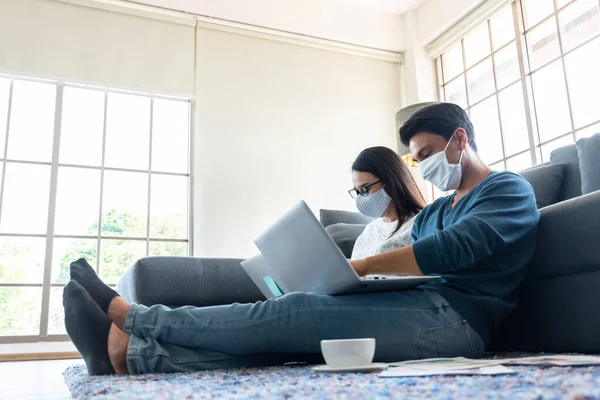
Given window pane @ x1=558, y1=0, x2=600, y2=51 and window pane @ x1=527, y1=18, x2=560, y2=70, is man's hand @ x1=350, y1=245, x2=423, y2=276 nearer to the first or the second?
window pane @ x1=558, y1=0, x2=600, y2=51

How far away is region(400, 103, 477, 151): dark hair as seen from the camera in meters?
1.53

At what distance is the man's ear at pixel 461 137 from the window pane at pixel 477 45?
2828 mm

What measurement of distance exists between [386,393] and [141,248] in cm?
332

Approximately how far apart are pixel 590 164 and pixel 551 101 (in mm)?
1995

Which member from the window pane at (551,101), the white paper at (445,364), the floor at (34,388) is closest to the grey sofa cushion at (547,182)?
the white paper at (445,364)

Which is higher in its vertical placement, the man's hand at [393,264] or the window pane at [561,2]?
the window pane at [561,2]

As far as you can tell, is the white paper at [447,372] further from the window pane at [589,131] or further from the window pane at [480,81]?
the window pane at [480,81]

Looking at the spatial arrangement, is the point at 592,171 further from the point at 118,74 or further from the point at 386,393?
the point at 118,74

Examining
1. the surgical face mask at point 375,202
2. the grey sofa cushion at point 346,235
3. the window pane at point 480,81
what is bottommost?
the grey sofa cushion at point 346,235

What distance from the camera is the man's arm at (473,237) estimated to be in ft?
4.01

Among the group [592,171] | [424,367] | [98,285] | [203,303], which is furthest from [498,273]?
[203,303]

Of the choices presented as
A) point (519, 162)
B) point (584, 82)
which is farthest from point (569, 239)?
point (519, 162)

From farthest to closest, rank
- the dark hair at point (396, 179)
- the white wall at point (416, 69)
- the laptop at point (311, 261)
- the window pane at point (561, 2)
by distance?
the white wall at point (416, 69), the window pane at point (561, 2), the dark hair at point (396, 179), the laptop at point (311, 261)

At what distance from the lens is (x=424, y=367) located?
1.02 m
